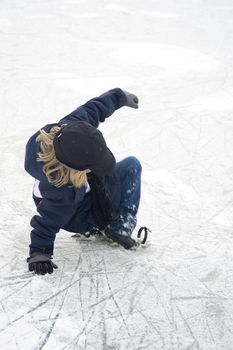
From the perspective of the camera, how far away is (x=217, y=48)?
312 inches

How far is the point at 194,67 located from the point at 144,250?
14.8ft

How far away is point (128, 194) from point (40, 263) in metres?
0.75

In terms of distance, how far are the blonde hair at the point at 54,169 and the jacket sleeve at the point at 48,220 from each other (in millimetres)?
135

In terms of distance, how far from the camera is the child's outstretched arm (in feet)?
9.63

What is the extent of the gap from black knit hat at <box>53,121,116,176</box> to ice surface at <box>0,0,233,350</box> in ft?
2.34

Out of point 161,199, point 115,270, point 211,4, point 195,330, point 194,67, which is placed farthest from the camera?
point 211,4

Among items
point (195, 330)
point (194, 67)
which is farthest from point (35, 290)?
point (194, 67)

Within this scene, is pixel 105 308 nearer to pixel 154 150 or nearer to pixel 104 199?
pixel 104 199

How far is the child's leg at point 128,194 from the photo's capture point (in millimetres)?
3082

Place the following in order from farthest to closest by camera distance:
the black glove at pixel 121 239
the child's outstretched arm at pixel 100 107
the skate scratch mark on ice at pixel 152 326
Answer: the black glove at pixel 121 239 < the child's outstretched arm at pixel 100 107 < the skate scratch mark on ice at pixel 152 326

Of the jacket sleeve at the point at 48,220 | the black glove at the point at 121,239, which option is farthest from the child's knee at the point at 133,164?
the jacket sleeve at the point at 48,220

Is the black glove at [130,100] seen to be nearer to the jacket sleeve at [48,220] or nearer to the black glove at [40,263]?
the jacket sleeve at [48,220]

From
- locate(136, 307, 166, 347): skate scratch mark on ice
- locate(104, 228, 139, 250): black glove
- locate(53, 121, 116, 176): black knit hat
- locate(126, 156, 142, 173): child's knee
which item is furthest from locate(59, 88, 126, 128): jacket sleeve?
locate(136, 307, 166, 347): skate scratch mark on ice

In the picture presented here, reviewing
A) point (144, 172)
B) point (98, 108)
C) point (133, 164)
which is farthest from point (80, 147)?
point (144, 172)
